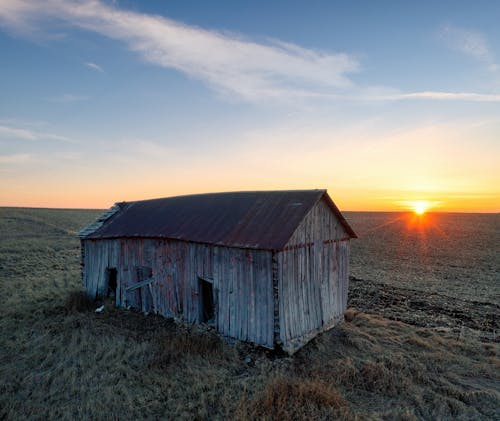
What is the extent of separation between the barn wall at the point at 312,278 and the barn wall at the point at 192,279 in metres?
0.51

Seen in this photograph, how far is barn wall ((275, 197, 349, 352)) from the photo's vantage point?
10383mm

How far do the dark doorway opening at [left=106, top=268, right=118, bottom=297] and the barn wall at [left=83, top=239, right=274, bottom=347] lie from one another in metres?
0.23

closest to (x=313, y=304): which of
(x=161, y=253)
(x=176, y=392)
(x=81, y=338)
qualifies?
(x=176, y=392)

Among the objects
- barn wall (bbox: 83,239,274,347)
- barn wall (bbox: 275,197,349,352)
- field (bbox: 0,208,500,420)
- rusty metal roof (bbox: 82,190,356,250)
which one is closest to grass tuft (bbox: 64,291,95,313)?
field (bbox: 0,208,500,420)

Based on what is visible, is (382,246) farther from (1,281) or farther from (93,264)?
(1,281)

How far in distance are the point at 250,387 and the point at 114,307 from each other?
9129 millimetres

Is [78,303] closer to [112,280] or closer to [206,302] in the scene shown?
[112,280]

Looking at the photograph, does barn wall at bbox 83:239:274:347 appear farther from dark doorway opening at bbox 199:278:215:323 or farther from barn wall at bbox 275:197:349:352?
barn wall at bbox 275:197:349:352

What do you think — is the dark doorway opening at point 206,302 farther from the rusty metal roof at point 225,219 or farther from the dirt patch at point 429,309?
the dirt patch at point 429,309

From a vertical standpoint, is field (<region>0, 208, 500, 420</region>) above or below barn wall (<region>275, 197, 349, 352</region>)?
below

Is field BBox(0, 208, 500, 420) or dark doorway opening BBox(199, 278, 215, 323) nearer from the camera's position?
field BBox(0, 208, 500, 420)

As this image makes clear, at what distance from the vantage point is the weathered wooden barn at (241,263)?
10367mm

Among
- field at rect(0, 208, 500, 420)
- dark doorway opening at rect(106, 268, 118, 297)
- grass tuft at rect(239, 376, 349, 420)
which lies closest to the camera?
grass tuft at rect(239, 376, 349, 420)

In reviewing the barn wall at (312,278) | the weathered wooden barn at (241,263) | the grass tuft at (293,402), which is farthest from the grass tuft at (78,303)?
the grass tuft at (293,402)
